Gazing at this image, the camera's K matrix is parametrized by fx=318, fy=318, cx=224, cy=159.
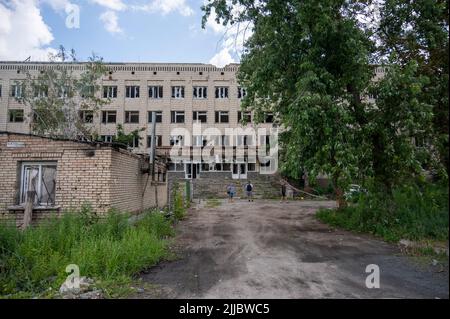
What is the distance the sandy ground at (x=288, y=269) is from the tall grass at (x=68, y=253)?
543 millimetres

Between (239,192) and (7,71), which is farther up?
(7,71)

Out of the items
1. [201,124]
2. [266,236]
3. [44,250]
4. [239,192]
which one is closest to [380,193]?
[266,236]

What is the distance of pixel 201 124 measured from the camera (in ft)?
111

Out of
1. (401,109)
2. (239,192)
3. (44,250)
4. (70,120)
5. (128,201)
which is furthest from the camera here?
(239,192)

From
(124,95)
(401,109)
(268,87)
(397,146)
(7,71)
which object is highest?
(7,71)

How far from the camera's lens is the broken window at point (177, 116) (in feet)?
111

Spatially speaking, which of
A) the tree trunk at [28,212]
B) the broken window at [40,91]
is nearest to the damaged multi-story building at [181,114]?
the broken window at [40,91]

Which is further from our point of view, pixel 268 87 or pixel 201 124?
pixel 201 124

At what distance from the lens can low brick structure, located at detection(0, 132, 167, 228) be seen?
8742 millimetres

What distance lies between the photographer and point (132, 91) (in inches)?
1340

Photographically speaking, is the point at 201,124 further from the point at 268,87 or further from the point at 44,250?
the point at 44,250

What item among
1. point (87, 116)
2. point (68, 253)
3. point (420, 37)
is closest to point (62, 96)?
point (87, 116)

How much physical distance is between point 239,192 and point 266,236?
1874 centimetres

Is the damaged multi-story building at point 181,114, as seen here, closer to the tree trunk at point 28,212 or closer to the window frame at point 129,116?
Result: the window frame at point 129,116
